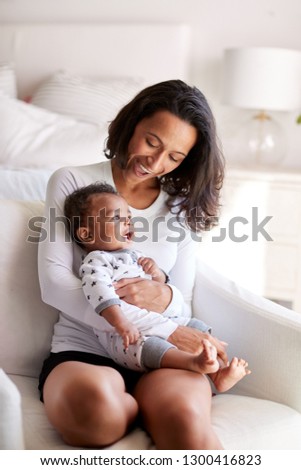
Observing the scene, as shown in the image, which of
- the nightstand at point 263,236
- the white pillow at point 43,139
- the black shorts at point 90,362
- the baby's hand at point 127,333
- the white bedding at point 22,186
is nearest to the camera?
the baby's hand at point 127,333

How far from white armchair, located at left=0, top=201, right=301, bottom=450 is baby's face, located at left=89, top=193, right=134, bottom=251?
208 mm

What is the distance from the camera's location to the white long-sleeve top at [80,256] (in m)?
1.49

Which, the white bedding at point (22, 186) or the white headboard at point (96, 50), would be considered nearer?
the white bedding at point (22, 186)

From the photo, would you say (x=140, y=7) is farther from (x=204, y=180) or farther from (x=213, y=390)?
(x=213, y=390)

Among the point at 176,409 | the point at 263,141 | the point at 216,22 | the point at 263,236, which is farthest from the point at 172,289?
the point at 216,22

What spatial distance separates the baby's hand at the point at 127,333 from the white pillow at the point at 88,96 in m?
1.89

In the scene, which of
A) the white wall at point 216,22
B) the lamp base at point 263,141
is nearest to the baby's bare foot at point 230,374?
the lamp base at point 263,141

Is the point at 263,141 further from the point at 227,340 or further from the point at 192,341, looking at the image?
the point at 192,341

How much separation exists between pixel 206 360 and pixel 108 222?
374mm

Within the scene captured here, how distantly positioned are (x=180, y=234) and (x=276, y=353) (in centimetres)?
38

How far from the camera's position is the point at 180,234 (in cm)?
173

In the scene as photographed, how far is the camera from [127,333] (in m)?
1.35

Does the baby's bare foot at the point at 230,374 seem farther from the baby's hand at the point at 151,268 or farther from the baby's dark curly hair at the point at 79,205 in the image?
the baby's dark curly hair at the point at 79,205

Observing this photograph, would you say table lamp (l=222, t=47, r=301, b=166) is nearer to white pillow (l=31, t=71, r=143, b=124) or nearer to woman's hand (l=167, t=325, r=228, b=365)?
white pillow (l=31, t=71, r=143, b=124)
